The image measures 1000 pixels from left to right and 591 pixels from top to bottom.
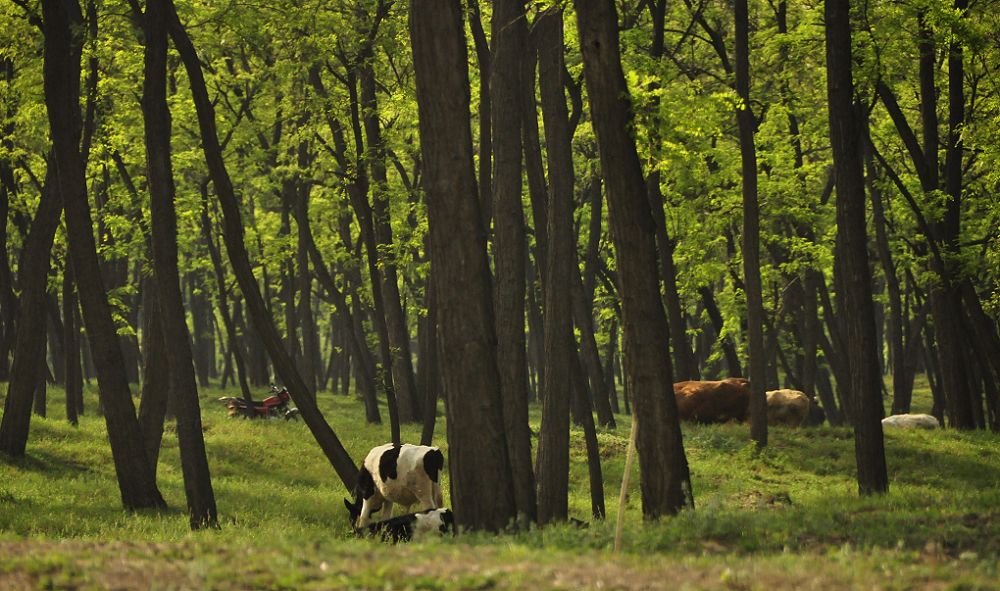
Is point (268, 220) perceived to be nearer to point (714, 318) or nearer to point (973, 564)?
point (714, 318)

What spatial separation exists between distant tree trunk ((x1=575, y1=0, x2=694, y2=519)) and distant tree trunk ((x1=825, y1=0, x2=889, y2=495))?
4768 mm

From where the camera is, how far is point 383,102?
96.3 feet

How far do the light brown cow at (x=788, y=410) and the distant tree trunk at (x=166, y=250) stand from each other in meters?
19.1

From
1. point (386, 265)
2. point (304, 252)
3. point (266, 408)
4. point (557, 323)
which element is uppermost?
point (304, 252)

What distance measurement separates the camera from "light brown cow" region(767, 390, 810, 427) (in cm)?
3284

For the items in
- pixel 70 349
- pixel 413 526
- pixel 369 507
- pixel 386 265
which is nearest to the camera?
pixel 413 526

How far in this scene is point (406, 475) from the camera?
1739cm

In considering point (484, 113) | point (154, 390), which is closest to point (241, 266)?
point (154, 390)

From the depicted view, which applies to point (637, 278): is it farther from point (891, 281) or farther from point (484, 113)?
point (891, 281)

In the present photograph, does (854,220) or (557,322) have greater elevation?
(854,220)

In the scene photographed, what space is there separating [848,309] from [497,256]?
5616 mm

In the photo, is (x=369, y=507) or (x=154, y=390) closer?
(x=369, y=507)

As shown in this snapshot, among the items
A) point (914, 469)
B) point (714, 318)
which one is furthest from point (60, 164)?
point (714, 318)

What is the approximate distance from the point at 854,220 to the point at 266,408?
942 inches
